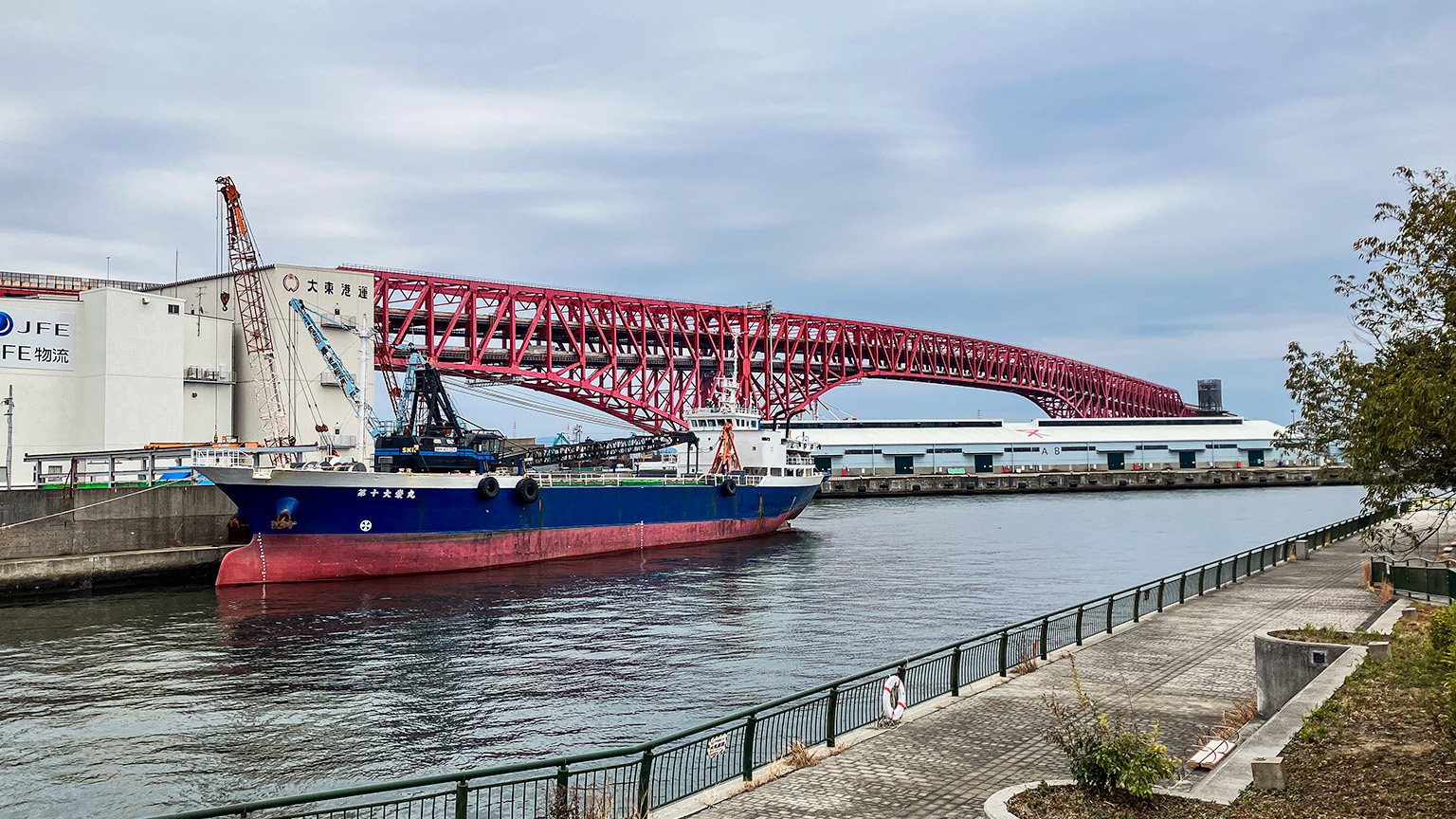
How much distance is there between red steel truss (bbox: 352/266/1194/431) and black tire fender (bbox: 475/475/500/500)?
32.5m

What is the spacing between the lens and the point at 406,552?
43969 mm

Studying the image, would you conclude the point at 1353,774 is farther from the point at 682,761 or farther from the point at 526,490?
the point at 526,490

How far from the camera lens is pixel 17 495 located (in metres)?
38.6

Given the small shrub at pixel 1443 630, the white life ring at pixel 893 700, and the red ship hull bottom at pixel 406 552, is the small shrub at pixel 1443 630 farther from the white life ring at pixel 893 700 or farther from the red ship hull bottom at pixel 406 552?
the red ship hull bottom at pixel 406 552

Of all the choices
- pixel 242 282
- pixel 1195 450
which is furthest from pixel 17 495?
pixel 1195 450

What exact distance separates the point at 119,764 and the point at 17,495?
87.1 feet

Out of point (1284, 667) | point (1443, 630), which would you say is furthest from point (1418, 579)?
point (1443, 630)

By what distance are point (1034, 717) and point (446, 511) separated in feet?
114

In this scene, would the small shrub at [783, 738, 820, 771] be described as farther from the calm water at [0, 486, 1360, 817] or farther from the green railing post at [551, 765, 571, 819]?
the calm water at [0, 486, 1360, 817]

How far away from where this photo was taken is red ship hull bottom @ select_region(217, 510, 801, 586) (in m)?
40.7

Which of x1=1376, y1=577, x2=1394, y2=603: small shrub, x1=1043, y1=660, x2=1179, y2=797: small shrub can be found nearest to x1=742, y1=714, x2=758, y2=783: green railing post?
x1=1043, y1=660, x2=1179, y2=797: small shrub

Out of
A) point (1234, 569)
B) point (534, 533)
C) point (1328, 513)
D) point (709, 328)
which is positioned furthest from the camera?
point (709, 328)

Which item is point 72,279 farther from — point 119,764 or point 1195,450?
point 1195,450

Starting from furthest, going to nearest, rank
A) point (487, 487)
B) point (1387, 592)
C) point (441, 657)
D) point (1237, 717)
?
point (487, 487), point (441, 657), point (1387, 592), point (1237, 717)
